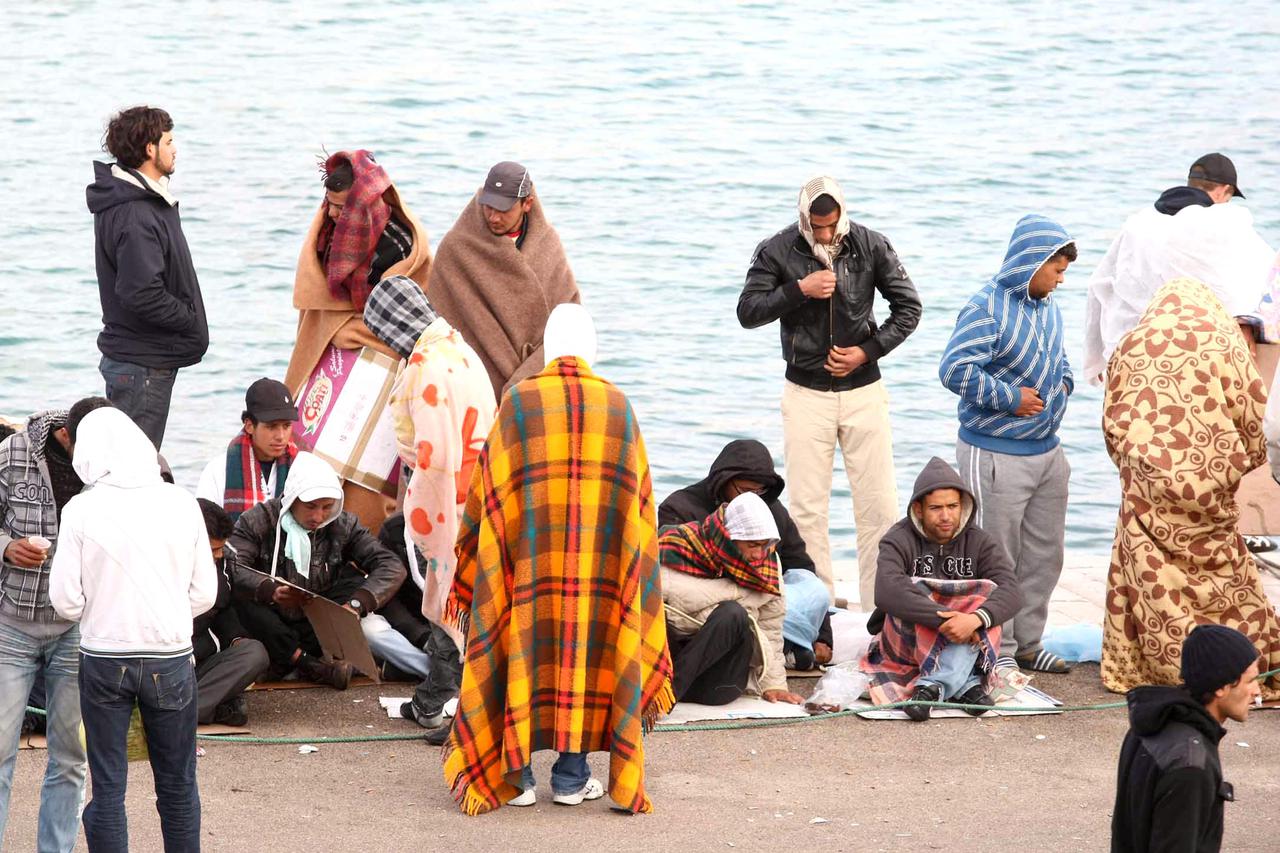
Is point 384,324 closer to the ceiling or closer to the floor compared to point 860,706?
closer to the ceiling

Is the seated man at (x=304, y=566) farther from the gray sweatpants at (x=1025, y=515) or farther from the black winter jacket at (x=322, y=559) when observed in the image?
the gray sweatpants at (x=1025, y=515)

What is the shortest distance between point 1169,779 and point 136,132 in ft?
15.4

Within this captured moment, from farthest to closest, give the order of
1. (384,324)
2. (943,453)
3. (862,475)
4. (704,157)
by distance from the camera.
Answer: (704,157) < (943,453) < (862,475) < (384,324)

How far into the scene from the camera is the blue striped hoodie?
24.0ft

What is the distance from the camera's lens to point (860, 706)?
277 inches

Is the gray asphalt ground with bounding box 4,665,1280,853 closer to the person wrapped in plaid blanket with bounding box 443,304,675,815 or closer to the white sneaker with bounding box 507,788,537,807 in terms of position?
the white sneaker with bounding box 507,788,537,807

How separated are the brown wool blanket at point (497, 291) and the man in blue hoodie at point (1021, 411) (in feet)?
5.28

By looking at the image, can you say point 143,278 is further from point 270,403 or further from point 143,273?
point 270,403

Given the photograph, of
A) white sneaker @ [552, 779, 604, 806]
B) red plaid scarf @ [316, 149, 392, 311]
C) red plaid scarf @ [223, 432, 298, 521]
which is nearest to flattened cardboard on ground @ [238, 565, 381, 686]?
red plaid scarf @ [223, 432, 298, 521]

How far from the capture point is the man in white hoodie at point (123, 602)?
4.95 m

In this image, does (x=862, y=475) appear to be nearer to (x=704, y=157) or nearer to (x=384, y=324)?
(x=384, y=324)

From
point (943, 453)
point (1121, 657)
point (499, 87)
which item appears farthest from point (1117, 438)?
point (499, 87)

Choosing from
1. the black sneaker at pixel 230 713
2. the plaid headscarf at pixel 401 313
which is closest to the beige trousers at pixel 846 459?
the plaid headscarf at pixel 401 313

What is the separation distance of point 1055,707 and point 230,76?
71.6ft
